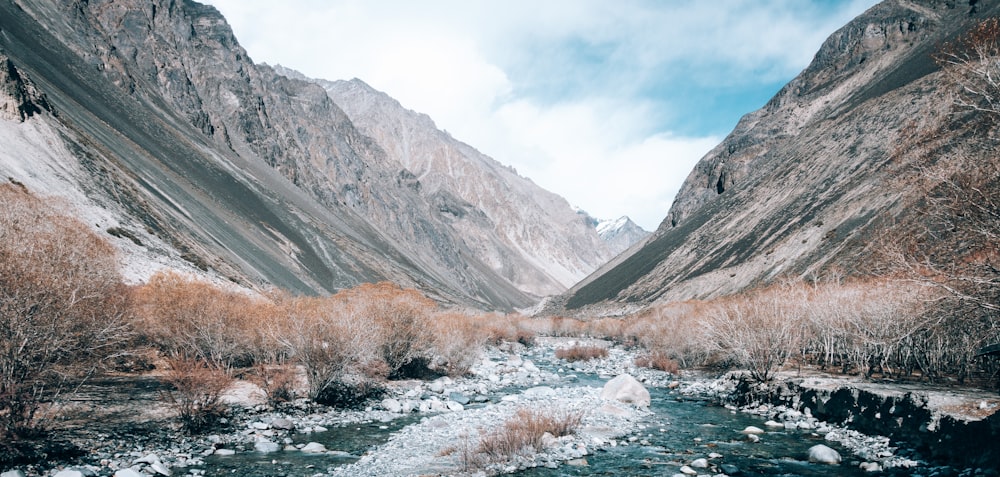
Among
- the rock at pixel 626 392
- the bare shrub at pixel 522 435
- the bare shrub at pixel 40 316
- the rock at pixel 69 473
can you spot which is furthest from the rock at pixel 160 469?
the rock at pixel 626 392

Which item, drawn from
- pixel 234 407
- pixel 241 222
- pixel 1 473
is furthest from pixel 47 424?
pixel 241 222

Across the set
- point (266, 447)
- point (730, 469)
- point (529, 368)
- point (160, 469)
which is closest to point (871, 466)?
point (730, 469)

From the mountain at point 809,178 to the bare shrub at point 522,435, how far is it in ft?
99.3

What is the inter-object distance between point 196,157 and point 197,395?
8953cm

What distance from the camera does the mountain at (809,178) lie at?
212 feet

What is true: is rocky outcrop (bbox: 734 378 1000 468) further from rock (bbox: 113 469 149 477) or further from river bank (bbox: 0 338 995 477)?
rock (bbox: 113 469 149 477)

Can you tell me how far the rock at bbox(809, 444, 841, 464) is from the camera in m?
14.4

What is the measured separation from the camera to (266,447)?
15.5 metres

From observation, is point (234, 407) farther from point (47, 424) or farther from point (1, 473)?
point (1, 473)

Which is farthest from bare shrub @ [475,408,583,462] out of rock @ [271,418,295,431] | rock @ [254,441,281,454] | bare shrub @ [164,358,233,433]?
bare shrub @ [164,358,233,433]

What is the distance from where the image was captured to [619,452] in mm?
15992

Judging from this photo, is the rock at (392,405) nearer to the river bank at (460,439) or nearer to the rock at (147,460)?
the river bank at (460,439)

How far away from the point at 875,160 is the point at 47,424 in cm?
8482

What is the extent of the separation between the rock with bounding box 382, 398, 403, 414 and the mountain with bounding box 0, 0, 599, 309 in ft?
71.3
